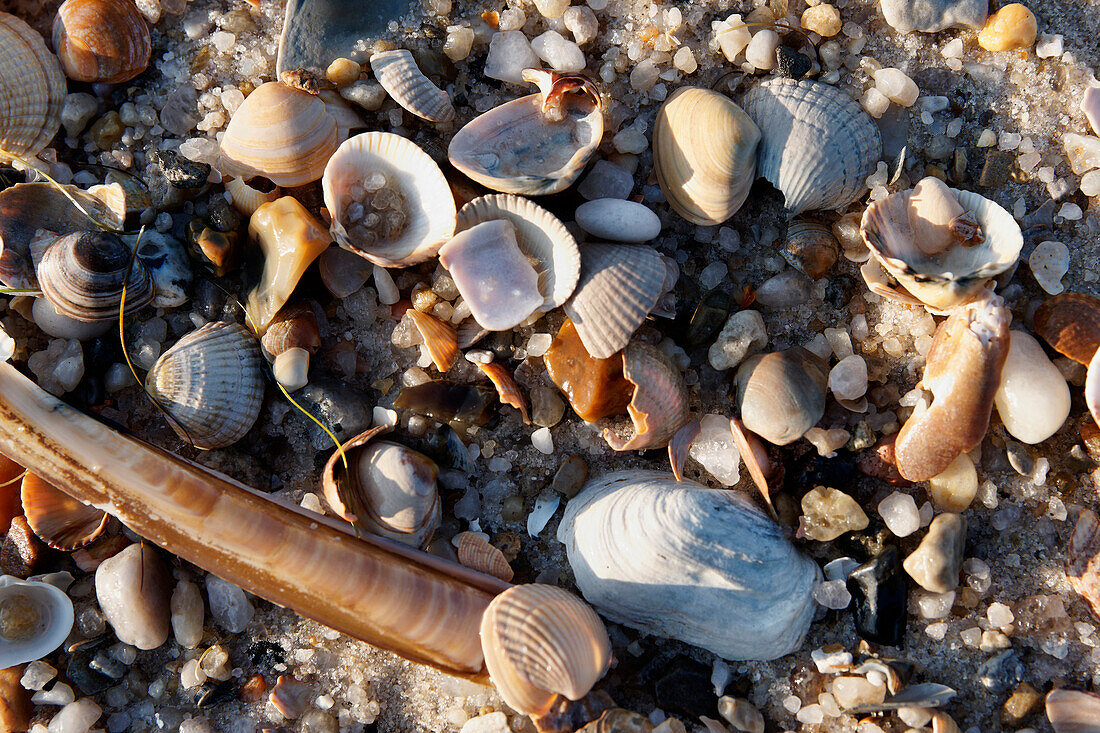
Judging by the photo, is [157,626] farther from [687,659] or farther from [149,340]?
[687,659]

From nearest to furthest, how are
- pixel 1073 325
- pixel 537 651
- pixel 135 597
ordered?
1. pixel 537 651
2. pixel 1073 325
3. pixel 135 597

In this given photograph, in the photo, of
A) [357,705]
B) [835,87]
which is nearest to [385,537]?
[357,705]

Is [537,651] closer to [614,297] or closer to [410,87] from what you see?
[614,297]

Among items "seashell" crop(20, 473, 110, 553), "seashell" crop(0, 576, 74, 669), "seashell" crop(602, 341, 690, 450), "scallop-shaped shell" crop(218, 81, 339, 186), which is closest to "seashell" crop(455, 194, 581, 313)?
"seashell" crop(602, 341, 690, 450)

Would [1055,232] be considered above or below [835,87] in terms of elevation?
below

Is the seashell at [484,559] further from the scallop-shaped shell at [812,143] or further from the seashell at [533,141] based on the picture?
the scallop-shaped shell at [812,143]

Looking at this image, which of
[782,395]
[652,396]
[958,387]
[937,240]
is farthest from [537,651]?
[937,240]
